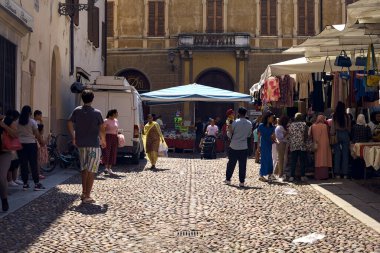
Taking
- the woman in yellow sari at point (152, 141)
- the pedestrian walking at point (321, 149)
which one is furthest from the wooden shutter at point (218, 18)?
the pedestrian walking at point (321, 149)

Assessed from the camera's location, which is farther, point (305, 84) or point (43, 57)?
point (43, 57)

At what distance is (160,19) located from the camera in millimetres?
33562

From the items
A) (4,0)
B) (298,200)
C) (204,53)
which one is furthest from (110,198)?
(204,53)

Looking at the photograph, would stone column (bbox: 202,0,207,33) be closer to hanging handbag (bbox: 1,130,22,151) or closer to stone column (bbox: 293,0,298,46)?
stone column (bbox: 293,0,298,46)

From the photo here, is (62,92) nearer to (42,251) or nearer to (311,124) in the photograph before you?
(311,124)

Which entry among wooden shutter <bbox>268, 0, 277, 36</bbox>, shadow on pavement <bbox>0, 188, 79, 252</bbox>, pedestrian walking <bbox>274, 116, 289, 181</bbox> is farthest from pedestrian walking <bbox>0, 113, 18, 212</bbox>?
wooden shutter <bbox>268, 0, 277, 36</bbox>

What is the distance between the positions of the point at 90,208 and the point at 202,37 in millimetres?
23657

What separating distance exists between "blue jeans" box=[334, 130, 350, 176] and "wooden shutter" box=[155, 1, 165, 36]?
811 inches

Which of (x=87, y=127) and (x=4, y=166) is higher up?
(x=87, y=127)

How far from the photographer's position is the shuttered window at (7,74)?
44.0 ft

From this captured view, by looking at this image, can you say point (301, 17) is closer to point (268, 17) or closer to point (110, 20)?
point (268, 17)

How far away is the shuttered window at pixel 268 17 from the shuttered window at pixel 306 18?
128cm

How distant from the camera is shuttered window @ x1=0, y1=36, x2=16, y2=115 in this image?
13.4m

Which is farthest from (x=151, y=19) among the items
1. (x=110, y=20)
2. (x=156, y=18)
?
(x=110, y=20)
